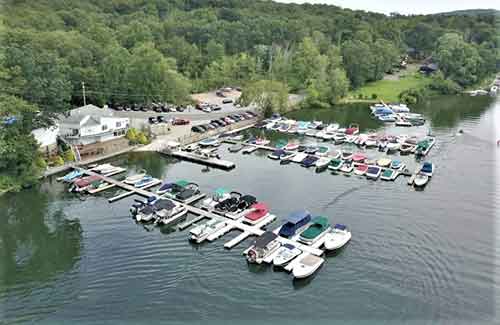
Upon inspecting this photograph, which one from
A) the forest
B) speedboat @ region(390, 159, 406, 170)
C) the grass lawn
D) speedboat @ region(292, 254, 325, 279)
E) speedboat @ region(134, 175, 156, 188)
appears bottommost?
speedboat @ region(292, 254, 325, 279)

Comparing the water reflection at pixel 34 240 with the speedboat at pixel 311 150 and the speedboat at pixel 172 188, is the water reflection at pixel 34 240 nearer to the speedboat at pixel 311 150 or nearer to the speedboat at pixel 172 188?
the speedboat at pixel 172 188

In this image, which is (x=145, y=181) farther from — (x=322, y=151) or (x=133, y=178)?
(x=322, y=151)

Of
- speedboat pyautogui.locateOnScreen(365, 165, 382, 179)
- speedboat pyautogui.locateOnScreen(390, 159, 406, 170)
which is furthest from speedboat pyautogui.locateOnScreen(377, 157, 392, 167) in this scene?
speedboat pyautogui.locateOnScreen(365, 165, 382, 179)

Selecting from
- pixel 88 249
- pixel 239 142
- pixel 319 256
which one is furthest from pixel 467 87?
pixel 88 249

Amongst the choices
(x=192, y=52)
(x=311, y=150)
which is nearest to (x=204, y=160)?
(x=311, y=150)

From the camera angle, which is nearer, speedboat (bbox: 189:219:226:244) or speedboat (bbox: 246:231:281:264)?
speedboat (bbox: 246:231:281:264)

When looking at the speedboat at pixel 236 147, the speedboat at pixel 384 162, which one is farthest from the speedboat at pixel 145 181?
the speedboat at pixel 384 162

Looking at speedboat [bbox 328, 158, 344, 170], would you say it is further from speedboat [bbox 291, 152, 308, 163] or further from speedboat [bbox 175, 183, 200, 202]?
speedboat [bbox 175, 183, 200, 202]
